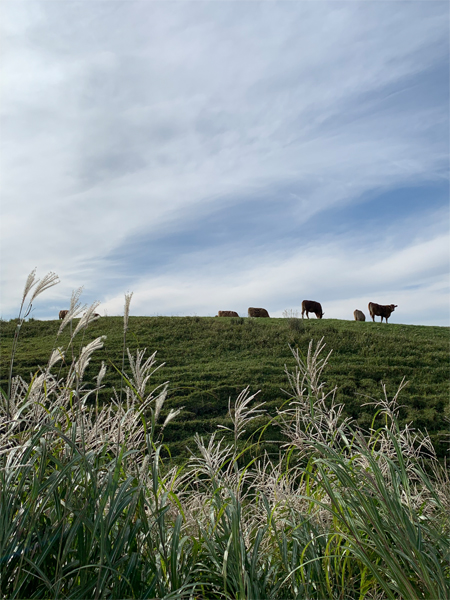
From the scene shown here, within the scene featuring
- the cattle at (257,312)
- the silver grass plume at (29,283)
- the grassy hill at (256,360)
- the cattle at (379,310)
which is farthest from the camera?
the cattle at (257,312)

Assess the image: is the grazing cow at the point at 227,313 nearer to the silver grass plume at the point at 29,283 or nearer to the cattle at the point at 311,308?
the cattle at the point at 311,308

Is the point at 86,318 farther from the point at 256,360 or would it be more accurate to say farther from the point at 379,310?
the point at 379,310

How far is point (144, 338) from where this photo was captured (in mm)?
14680

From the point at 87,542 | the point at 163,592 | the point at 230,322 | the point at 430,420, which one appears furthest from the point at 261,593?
the point at 230,322

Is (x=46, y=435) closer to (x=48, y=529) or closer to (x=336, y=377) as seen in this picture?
(x=48, y=529)

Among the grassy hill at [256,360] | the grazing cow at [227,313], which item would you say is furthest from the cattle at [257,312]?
the grassy hill at [256,360]

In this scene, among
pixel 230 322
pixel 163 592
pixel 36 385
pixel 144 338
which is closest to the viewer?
pixel 163 592

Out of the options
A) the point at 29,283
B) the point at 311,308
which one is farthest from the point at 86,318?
the point at 311,308

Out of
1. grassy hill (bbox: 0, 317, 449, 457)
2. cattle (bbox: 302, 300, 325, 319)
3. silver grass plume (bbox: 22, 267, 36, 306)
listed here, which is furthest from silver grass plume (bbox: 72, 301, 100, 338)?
cattle (bbox: 302, 300, 325, 319)

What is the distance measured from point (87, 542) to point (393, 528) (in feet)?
3.91

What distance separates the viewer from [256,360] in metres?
12.3

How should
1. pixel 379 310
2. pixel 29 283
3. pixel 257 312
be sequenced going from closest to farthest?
pixel 29 283, pixel 379 310, pixel 257 312

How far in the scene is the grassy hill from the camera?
29.8ft

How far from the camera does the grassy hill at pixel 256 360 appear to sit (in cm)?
907
